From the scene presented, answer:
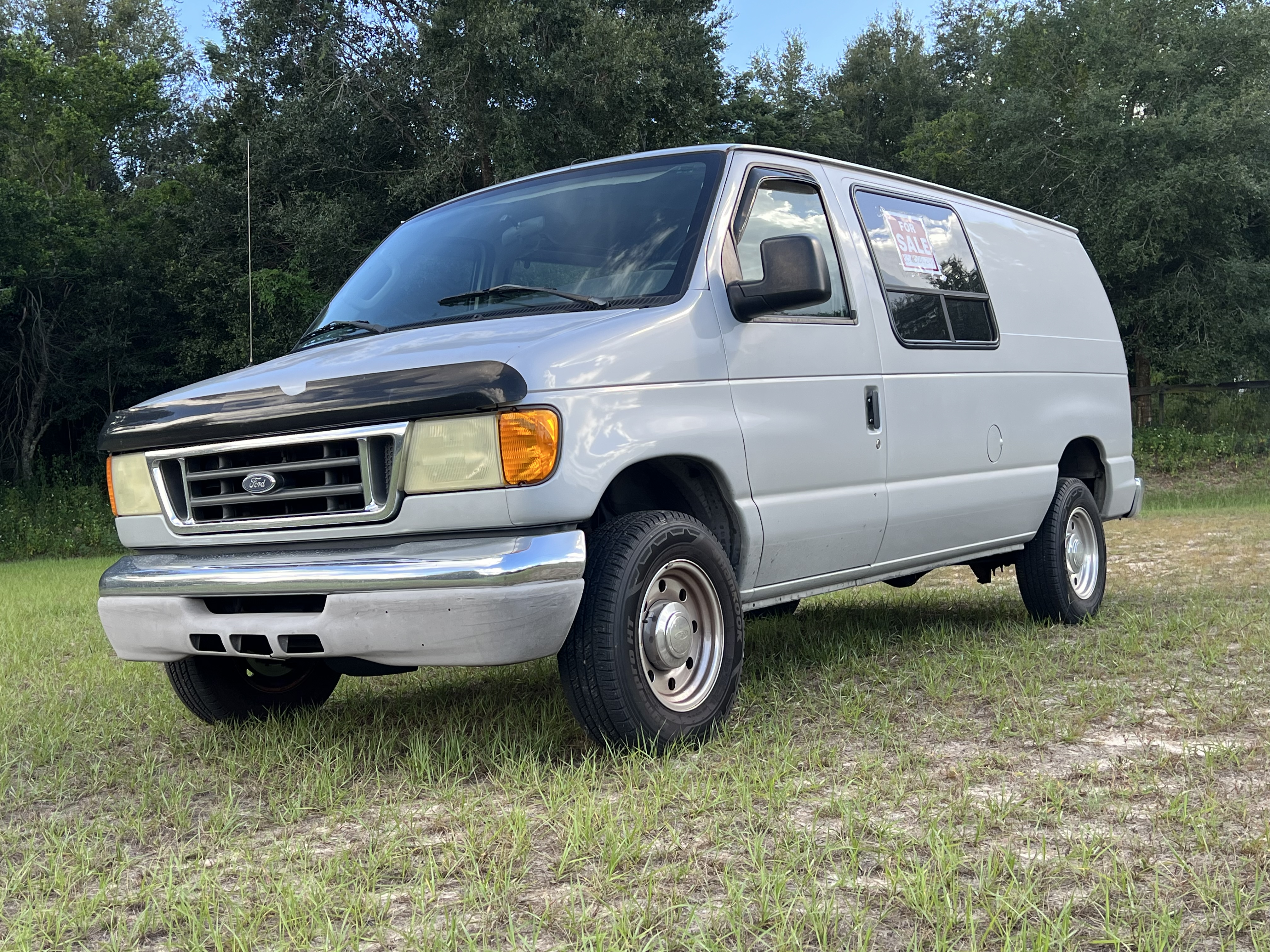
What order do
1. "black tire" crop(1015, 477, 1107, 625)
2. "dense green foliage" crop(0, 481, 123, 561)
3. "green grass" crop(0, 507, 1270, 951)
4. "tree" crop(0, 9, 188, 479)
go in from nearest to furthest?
1. "green grass" crop(0, 507, 1270, 951)
2. "black tire" crop(1015, 477, 1107, 625)
3. "dense green foliage" crop(0, 481, 123, 561)
4. "tree" crop(0, 9, 188, 479)

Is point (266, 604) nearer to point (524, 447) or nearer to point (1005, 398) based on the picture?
point (524, 447)

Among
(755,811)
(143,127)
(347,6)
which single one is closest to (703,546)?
(755,811)

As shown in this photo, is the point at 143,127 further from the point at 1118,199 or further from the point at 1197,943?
the point at 1197,943

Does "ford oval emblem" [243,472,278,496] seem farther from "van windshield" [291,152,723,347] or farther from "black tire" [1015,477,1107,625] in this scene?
"black tire" [1015,477,1107,625]

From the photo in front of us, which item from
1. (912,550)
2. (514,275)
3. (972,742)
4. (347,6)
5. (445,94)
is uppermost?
(347,6)

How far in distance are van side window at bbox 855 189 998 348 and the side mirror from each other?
117 centimetres

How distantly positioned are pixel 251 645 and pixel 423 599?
0.71 metres

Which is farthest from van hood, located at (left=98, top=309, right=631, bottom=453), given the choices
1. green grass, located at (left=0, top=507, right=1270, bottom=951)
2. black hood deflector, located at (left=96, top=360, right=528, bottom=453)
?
green grass, located at (left=0, top=507, right=1270, bottom=951)

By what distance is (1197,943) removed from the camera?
2.48m

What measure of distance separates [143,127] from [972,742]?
35019 millimetres

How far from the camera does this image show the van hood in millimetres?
3652

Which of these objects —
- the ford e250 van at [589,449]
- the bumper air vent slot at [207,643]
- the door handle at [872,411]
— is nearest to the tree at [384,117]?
the ford e250 van at [589,449]

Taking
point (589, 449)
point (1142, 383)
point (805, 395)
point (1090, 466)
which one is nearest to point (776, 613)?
point (1090, 466)

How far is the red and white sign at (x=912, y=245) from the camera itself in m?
5.71
